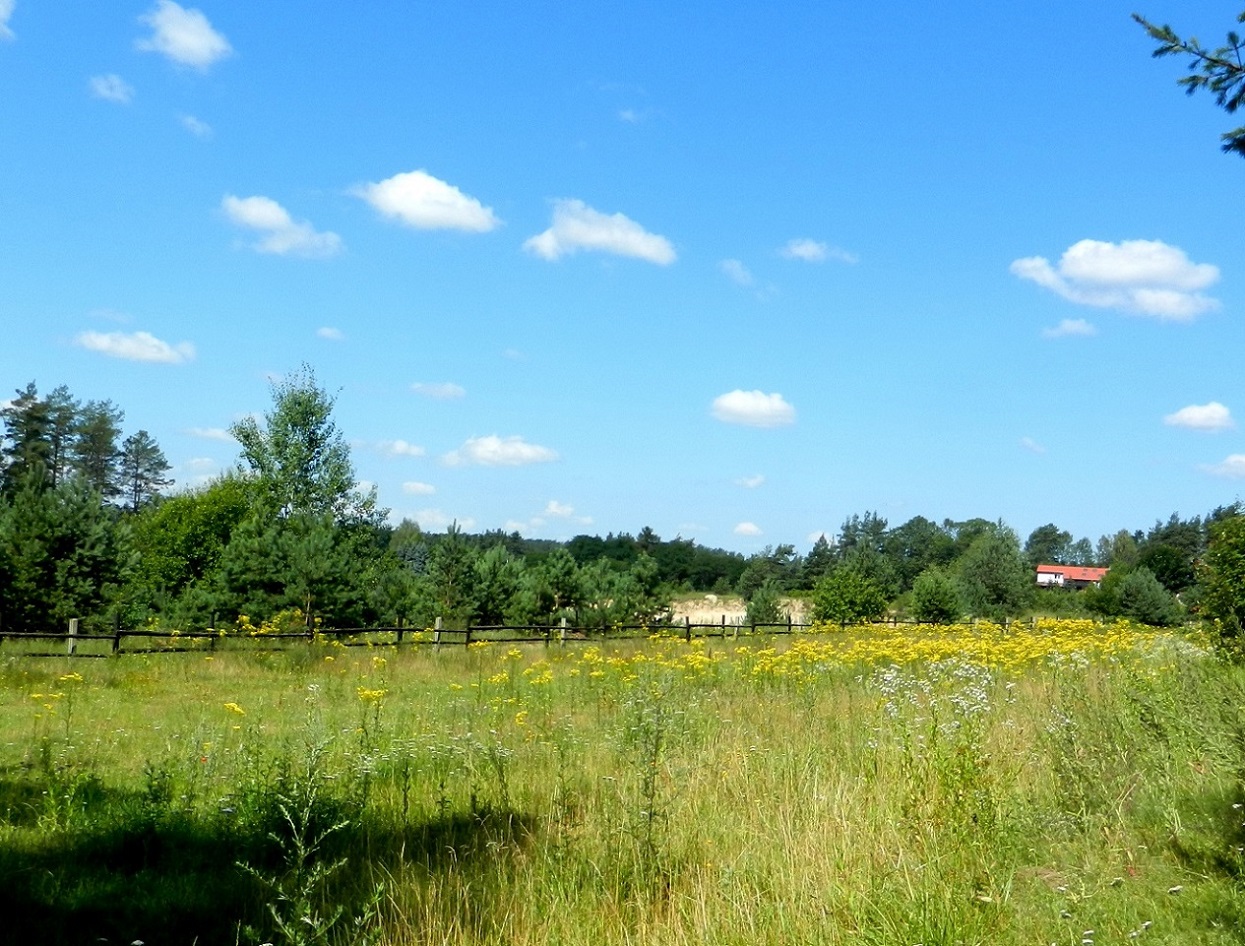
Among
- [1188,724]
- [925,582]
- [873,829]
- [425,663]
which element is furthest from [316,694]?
[925,582]

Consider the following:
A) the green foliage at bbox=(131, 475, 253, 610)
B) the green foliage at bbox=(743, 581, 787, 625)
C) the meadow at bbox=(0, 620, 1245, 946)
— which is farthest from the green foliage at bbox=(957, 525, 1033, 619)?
the meadow at bbox=(0, 620, 1245, 946)

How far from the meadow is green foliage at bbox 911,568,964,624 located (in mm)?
33243

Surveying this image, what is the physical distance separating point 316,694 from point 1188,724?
1102 cm

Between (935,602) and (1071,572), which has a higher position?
(1071,572)

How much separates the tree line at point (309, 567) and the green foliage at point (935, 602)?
90mm

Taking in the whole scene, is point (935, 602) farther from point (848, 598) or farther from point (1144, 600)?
point (1144, 600)

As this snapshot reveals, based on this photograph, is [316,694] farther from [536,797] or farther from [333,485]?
[333,485]

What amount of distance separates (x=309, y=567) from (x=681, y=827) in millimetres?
26401

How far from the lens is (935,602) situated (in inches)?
1679

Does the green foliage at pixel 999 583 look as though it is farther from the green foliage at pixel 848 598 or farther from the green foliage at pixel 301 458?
the green foliage at pixel 301 458

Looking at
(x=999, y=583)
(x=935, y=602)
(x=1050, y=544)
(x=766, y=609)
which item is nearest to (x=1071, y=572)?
(x=1050, y=544)

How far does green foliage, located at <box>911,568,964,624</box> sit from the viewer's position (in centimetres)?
4244

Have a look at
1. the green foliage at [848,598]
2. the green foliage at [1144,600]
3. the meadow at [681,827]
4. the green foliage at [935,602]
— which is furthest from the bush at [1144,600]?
the meadow at [681,827]

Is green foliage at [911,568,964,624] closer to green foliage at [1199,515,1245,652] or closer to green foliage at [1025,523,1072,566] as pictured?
green foliage at [1199,515,1245,652]
